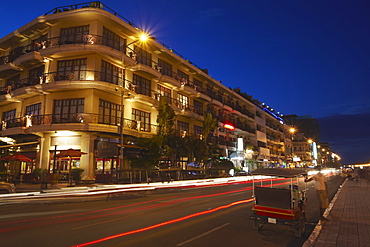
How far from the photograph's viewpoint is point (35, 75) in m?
29.7

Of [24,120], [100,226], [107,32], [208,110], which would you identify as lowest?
[100,226]

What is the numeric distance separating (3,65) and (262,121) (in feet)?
184

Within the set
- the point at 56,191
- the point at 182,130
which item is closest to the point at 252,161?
the point at 182,130

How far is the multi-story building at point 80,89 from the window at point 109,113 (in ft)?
0.34

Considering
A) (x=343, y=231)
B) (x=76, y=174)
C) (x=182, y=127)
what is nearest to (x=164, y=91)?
(x=182, y=127)

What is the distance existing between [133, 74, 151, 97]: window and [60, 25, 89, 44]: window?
706cm

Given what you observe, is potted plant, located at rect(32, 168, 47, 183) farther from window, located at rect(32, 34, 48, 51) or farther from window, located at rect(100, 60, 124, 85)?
window, located at rect(32, 34, 48, 51)

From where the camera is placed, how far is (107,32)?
28.5m

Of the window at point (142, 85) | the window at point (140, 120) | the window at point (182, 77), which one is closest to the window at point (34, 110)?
the window at point (140, 120)

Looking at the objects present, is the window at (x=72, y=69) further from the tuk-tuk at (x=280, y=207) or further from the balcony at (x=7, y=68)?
the tuk-tuk at (x=280, y=207)

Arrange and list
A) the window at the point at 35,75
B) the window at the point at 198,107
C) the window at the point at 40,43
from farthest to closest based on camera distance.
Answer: the window at the point at 198,107, the window at the point at 35,75, the window at the point at 40,43

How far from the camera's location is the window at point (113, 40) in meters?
28.0

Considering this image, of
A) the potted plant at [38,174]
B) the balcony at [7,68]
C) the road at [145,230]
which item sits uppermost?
the balcony at [7,68]

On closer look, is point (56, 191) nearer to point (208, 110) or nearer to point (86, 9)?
point (86, 9)
